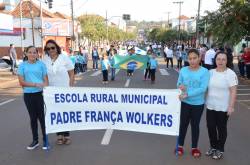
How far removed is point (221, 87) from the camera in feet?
19.3

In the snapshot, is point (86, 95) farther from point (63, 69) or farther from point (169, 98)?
point (169, 98)

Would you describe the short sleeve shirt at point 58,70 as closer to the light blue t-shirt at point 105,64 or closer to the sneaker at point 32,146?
the sneaker at point 32,146

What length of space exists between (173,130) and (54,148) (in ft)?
7.14

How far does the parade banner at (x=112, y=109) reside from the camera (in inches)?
248

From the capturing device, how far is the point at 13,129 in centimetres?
847

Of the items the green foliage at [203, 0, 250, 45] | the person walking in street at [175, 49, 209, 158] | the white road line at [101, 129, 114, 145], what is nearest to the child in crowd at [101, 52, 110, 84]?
the green foliage at [203, 0, 250, 45]

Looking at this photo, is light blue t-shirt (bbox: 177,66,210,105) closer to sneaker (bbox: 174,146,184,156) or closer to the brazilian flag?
sneaker (bbox: 174,146,184,156)

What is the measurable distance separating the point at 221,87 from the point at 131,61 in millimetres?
14834

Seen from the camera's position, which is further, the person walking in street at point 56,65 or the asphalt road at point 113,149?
the person walking in street at point 56,65

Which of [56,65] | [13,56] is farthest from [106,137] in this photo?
[13,56]

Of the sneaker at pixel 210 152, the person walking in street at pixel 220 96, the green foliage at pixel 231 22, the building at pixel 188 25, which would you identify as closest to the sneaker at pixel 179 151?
the sneaker at pixel 210 152

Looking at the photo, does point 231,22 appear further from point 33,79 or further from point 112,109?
point 33,79

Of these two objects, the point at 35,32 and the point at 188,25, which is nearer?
the point at 35,32

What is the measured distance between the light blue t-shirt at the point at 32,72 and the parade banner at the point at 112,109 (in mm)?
232
